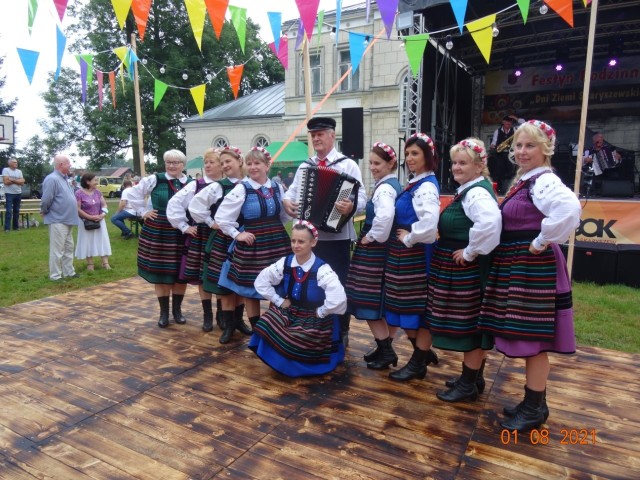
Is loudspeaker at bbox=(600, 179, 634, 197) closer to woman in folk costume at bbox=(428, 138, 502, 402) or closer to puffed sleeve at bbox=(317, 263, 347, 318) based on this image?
woman in folk costume at bbox=(428, 138, 502, 402)

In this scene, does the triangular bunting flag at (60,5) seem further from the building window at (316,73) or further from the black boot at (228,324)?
the building window at (316,73)

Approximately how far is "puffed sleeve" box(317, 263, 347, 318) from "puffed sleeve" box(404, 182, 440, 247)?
512 mm

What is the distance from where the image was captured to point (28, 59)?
5223 millimetres

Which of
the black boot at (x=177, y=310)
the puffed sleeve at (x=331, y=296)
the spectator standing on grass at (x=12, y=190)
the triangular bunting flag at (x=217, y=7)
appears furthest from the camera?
the spectator standing on grass at (x=12, y=190)

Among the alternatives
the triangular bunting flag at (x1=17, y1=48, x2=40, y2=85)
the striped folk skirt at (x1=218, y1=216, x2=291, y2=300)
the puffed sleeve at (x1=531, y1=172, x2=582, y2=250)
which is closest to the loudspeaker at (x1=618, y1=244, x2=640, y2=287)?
the puffed sleeve at (x1=531, y1=172, x2=582, y2=250)

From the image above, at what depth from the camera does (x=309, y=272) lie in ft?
9.75

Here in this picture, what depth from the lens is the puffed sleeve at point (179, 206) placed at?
12.1 ft

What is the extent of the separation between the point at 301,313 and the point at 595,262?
15.4 feet

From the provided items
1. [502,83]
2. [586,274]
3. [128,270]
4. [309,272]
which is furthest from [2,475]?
[502,83]

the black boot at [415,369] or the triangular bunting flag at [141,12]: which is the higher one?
the triangular bunting flag at [141,12]

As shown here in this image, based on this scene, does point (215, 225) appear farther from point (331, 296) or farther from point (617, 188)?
point (617, 188)

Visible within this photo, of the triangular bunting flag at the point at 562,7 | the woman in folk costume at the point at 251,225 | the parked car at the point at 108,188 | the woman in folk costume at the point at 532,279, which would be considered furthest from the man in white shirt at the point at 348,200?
the parked car at the point at 108,188

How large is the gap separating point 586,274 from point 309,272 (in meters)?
4.65

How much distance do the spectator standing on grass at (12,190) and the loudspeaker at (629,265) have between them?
460 inches
